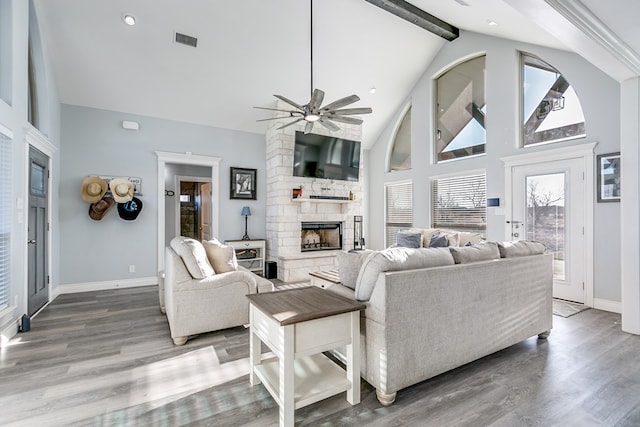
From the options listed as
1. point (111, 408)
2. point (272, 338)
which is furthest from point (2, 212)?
point (272, 338)

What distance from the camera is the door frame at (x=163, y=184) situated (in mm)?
5473

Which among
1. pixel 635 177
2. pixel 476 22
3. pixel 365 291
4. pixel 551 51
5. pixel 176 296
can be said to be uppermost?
pixel 476 22

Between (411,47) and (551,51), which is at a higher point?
(411,47)

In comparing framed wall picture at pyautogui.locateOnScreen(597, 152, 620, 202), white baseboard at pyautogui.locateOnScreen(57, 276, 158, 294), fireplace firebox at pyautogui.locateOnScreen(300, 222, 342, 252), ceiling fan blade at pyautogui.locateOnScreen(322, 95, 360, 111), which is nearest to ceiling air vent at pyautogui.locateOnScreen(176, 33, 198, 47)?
ceiling fan blade at pyautogui.locateOnScreen(322, 95, 360, 111)

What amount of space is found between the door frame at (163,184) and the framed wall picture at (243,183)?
0.96 feet

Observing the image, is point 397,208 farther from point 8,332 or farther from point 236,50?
point 8,332

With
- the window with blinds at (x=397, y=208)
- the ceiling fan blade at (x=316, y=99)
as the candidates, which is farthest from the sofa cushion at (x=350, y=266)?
the window with blinds at (x=397, y=208)

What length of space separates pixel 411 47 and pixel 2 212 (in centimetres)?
626

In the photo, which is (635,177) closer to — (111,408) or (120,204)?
(111,408)

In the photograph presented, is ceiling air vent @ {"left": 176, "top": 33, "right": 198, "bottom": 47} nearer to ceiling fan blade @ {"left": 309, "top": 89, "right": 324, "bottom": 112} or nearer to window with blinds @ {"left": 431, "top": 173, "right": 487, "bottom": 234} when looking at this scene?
ceiling fan blade @ {"left": 309, "top": 89, "right": 324, "bottom": 112}

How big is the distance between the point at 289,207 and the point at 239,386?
3.91 metres

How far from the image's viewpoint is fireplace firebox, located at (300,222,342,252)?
621 cm

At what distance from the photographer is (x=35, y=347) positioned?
2861mm

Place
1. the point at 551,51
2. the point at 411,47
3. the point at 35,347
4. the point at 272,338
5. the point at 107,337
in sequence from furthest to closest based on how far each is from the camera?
the point at 411,47, the point at 551,51, the point at 107,337, the point at 35,347, the point at 272,338
